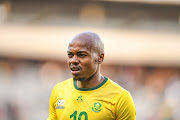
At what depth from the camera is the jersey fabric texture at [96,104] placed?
3.48 meters

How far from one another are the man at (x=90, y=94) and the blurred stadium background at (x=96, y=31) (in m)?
10.1

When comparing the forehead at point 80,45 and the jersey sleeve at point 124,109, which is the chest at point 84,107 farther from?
the forehead at point 80,45

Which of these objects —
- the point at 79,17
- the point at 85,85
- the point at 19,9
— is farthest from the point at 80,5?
the point at 85,85

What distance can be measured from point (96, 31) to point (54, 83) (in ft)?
10.2

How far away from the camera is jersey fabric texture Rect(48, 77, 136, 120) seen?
3.48 m

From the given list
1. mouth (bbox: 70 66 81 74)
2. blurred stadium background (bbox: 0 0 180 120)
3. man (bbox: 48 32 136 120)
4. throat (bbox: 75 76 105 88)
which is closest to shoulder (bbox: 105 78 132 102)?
man (bbox: 48 32 136 120)


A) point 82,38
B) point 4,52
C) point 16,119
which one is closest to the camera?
point 82,38

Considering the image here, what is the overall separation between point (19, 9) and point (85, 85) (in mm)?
12139

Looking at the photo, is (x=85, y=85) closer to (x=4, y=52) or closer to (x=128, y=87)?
(x=128, y=87)

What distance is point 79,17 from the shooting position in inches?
595

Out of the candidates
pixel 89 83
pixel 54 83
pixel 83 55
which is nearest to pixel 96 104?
pixel 89 83

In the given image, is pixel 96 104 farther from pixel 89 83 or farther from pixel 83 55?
pixel 83 55

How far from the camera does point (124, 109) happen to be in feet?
11.4

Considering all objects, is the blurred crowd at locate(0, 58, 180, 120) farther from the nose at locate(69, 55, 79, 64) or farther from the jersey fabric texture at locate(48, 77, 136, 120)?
the nose at locate(69, 55, 79, 64)
